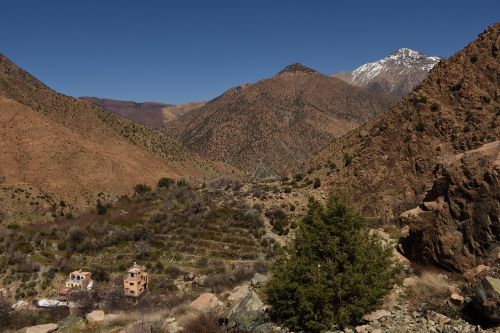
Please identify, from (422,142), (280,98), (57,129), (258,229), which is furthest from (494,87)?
(280,98)

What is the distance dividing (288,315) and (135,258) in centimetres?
2257

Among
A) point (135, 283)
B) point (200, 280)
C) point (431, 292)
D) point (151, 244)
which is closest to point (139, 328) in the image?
point (431, 292)

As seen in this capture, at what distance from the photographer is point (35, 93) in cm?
9869

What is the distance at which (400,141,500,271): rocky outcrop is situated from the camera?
9.87 metres

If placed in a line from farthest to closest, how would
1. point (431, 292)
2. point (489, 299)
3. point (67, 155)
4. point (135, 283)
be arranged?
point (67, 155)
point (135, 283)
point (431, 292)
point (489, 299)

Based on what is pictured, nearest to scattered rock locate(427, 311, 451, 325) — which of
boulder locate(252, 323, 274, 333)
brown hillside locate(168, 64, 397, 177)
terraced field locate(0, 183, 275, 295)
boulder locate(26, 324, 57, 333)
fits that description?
boulder locate(252, 323, 274, 333)

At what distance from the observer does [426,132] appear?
3231 cm

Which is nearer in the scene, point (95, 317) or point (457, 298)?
point (457, 298)

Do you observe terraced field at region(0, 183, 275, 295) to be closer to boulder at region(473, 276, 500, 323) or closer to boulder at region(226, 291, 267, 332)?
boulder at region(226, 291, 267, 332)

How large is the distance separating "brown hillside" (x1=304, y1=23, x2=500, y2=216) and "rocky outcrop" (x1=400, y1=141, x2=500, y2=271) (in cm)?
1653

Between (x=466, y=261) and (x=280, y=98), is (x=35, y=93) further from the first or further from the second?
(x=466, y=261)

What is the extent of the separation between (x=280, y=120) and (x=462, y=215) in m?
126

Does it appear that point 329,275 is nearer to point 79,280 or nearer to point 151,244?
point 79,280

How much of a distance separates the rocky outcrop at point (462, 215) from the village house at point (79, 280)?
20.4m
